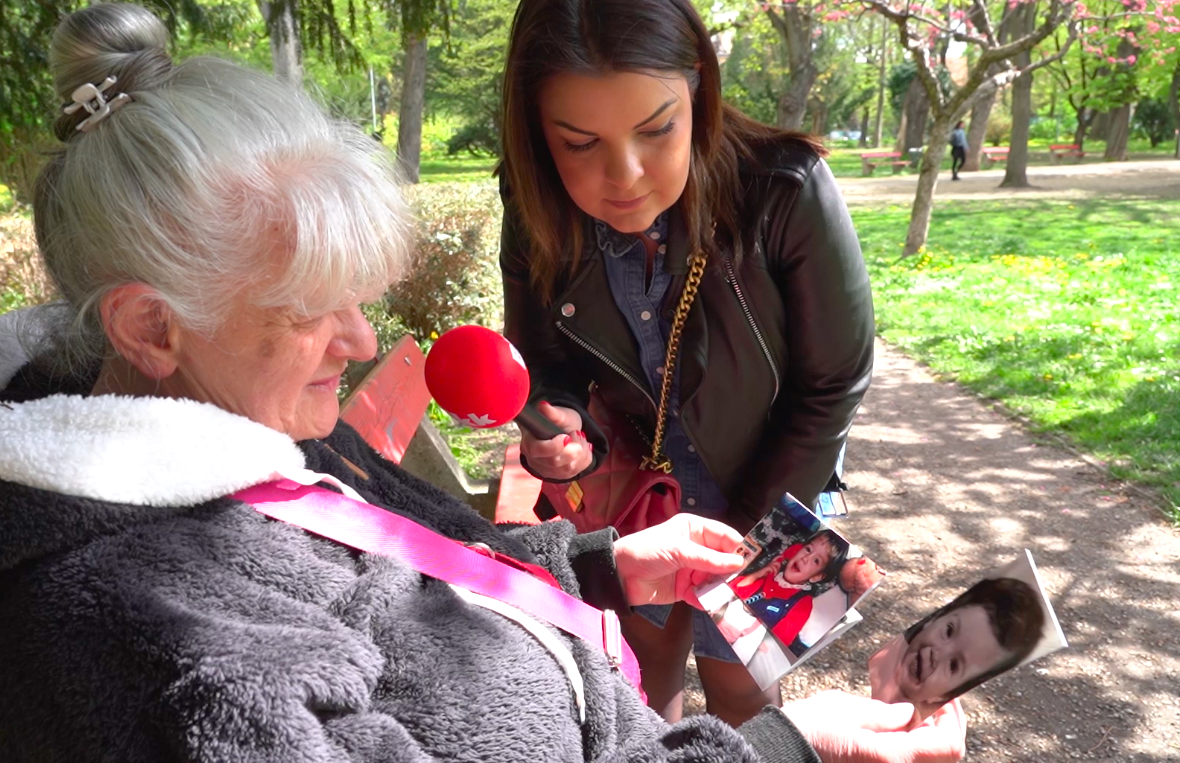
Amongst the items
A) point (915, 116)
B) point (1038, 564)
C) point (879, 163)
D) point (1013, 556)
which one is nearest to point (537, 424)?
point (1038, 564)

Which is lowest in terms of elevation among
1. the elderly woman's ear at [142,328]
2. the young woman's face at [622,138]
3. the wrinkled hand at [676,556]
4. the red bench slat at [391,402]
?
the wrinkled hand at [676,556]

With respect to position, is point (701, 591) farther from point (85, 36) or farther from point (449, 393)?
point (85, 36)

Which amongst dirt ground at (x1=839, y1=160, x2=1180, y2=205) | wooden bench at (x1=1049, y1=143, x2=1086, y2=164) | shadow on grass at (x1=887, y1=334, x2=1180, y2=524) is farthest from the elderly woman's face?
wooden bench at (x1=1049, y1=143, x2=1086, y2=164)

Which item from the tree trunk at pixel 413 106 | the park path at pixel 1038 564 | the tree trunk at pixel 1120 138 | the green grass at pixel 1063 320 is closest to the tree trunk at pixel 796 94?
the green grass at pixel 1063 320

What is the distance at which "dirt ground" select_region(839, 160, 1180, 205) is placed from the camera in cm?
1809

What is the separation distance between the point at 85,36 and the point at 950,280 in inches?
389

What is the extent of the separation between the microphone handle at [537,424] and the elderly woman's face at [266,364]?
691 mm

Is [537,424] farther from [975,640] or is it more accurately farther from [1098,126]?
[1098,126]

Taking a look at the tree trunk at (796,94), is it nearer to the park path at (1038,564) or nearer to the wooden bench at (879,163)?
the park path at (1038,564)

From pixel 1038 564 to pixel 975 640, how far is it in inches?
122

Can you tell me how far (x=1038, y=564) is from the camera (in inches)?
163

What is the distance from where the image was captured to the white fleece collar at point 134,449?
3.71 ft

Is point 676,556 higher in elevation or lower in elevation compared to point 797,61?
lower

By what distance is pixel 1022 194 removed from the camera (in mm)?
18469
